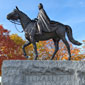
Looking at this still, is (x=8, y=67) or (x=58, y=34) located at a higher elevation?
(x=58, y=34)

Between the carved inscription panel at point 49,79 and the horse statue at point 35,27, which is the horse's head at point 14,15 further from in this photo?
the carved inscription panel at point 49,79

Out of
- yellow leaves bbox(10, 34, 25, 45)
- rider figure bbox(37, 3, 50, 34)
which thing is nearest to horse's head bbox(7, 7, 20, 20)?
rider figure bbox(37, 3, 50, 34)

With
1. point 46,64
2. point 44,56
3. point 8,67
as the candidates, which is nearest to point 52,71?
point 46,64

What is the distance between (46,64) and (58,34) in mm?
1532

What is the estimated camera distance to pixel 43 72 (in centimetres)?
552

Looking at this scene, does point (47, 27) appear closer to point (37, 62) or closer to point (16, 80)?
point (37, 62)

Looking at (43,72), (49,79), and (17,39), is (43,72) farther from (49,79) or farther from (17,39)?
(17,39)

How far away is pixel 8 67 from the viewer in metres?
5.50

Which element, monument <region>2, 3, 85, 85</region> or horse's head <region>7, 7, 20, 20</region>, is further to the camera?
horse's head <region>7, 7, 20, 20</region>

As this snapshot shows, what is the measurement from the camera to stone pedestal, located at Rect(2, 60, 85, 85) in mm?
5469

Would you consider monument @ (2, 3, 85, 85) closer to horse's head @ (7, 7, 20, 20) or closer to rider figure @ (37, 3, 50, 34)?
rider figure @ (37, 3, 50, 34)

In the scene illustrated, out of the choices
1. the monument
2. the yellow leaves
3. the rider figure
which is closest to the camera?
the monument

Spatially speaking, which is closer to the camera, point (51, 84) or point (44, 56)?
point (51, 84)

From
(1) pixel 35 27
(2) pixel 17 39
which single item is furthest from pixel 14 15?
(2) pixel 17 39
